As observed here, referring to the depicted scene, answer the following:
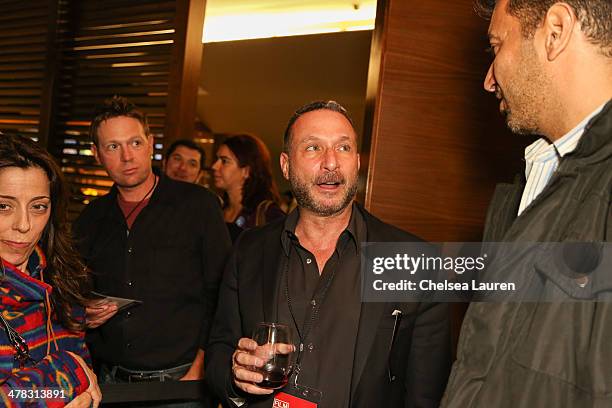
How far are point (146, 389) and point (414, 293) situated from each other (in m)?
0.84

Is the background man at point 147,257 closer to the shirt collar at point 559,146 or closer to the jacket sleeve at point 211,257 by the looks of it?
the jacket sleeve at point 211,257

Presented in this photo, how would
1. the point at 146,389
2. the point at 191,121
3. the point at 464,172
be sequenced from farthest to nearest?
the point at 191,121
the point at 464,172
the point at 146,389

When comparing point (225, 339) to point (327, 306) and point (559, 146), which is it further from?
point (559, 146)

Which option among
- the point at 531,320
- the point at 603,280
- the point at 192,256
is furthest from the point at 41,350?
the point at 603,280

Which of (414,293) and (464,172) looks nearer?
(414,293)

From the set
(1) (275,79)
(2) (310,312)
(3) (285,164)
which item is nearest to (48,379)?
(2) (310,312)

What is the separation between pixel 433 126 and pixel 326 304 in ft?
4.19

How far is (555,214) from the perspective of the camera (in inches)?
42.6

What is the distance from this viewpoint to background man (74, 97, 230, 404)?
2.52 metres

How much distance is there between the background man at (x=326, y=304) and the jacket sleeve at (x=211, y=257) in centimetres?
55

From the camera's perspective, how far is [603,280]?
1003mm

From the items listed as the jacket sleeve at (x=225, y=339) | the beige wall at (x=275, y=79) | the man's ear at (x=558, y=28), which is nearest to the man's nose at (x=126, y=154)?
the jacket sleeve at (x=225, y=339)

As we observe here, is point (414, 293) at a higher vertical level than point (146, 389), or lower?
higher

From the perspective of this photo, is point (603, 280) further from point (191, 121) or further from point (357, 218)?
point (191, 121)
